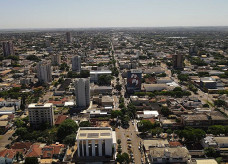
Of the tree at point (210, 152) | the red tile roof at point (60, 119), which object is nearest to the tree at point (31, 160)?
the red tile roof at point (60, 119)

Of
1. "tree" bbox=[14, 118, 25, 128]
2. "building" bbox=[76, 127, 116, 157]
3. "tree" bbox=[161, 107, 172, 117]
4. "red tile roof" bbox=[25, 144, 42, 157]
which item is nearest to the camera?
"building" bbox=[76, 127, 116, 157]

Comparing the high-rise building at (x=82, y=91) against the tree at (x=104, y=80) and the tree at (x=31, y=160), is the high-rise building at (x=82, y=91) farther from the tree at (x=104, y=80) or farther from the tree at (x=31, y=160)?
the tree at (x=31, y=160)

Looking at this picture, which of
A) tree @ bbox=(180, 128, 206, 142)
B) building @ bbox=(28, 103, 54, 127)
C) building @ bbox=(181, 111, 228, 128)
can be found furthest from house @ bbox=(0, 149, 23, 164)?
building @ bbox=(181, 111, 228, 128)

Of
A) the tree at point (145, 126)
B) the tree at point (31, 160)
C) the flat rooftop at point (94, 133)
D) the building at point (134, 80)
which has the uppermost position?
the building at point (134, 80)

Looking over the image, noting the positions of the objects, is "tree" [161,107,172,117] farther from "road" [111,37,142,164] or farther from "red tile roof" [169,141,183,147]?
"red tile roof" [169,141,183,147]

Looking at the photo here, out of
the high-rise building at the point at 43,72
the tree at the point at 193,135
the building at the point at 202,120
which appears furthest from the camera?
the high-rise building at the point at 43,72

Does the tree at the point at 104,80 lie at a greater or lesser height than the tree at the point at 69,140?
greater
